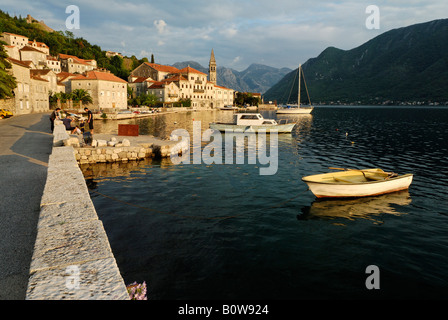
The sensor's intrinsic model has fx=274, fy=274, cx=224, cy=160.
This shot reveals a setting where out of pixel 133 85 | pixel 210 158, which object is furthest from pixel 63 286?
pixel 133 85

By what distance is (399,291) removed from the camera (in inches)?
286

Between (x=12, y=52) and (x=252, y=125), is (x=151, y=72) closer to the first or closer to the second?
(x=12, y=52)

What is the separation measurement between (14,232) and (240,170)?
48.4 ft

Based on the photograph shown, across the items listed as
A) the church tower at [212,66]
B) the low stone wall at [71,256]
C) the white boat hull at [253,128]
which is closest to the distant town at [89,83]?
the church tower at [212,66]

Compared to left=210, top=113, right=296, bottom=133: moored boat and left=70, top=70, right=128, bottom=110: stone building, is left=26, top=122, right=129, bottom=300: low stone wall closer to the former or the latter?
left=210, top=113, right=296, bottom=133: moored boat

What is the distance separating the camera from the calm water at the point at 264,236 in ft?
24.1

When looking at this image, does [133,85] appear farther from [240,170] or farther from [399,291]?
[399,291]

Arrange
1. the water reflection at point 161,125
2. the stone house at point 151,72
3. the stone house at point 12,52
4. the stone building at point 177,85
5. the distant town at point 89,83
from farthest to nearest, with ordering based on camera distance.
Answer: the stone house at point 151,72 → the stone building at point 177,85 → the stone house at point 12,52 → the distant town at point 89,83 → the water reflection at point 161,125

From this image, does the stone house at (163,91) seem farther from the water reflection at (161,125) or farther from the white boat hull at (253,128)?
the white boat hull at (253,128)

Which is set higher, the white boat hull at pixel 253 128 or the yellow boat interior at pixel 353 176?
the white boat hull at pixel 253 128

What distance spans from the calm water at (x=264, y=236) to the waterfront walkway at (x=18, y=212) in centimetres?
249

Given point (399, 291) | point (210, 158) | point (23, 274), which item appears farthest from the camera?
point (210, 158)

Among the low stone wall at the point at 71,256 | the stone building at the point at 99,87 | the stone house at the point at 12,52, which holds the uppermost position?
the stone house at the point at 12,52

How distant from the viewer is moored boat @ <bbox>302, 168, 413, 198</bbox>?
44.3ft
